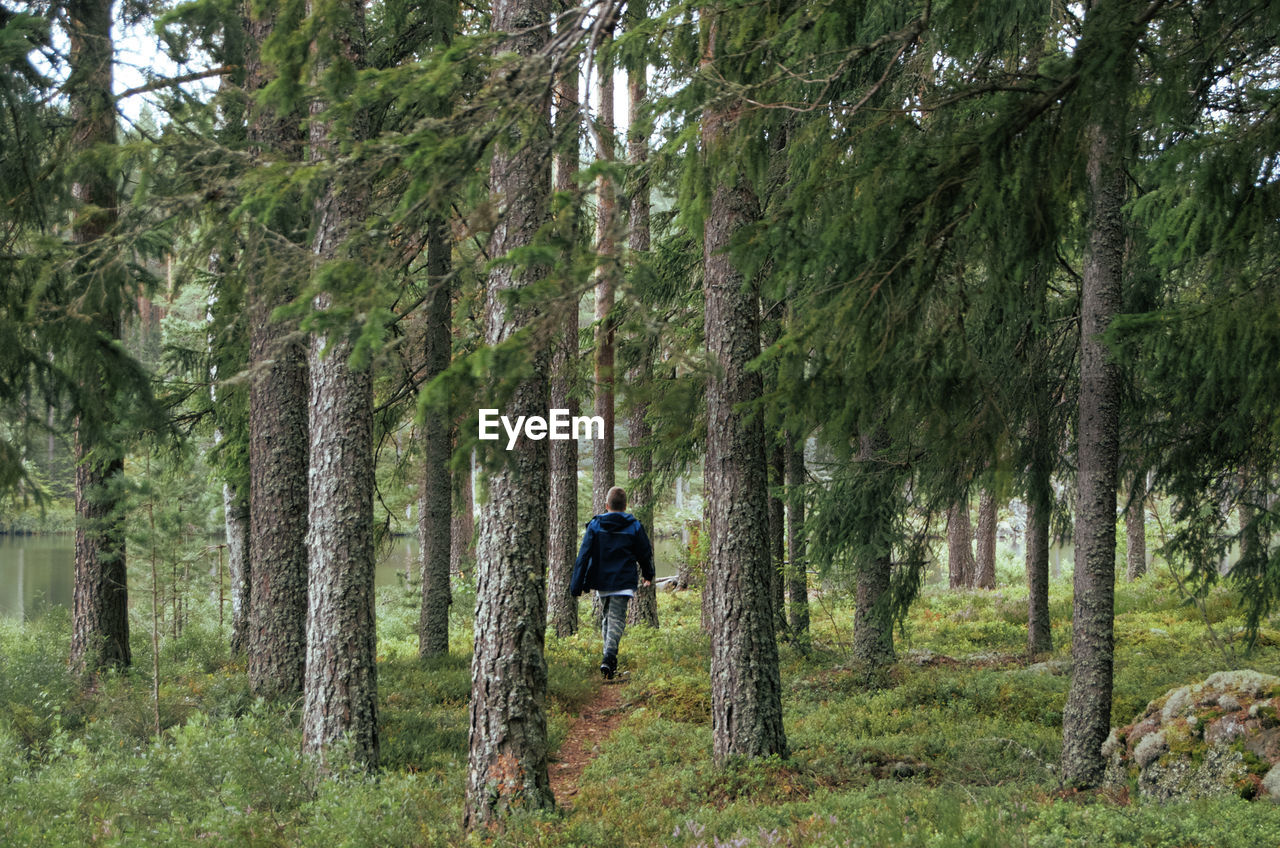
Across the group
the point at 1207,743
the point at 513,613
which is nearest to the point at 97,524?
the point at 513,613

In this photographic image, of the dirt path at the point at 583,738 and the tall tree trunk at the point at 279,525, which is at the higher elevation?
the tall tree trunk at the point at 279,525

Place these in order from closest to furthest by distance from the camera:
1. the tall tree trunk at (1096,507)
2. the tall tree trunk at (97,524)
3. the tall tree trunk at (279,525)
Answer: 1. the tall tree trunk at (1096,507)
2. the tall tree trunk at (279,525)
3. the tall tree trunk at (97,524)

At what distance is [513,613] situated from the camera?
5.84m

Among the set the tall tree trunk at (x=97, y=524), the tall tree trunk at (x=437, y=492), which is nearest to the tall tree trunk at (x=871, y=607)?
the tall tree trunk at (x=437, y=492)

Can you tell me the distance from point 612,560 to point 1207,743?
6145mm

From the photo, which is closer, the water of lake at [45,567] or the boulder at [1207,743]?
the boulder at [1207,743]

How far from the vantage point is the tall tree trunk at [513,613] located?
5.80 m

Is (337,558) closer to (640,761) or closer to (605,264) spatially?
(640,761)

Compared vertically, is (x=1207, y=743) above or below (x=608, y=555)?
below

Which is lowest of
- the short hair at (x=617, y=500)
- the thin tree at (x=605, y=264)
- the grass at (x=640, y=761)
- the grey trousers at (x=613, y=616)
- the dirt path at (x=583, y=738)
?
the dirt path at (x=583, y=738)

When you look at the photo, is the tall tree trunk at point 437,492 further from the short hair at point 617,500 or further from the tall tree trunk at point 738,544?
the tall tree trunk at point 738,544

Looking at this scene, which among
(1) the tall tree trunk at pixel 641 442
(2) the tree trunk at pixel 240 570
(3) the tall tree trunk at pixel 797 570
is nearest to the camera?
(3) the tall tree trunk at pixel 797 570

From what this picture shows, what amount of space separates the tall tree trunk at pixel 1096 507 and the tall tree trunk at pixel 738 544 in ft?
7.75

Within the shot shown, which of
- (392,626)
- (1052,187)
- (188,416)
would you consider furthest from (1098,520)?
(392,626)
